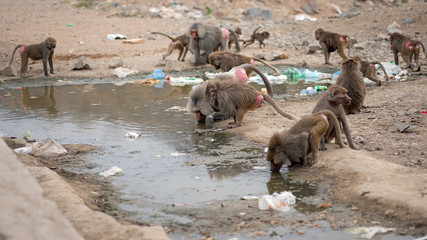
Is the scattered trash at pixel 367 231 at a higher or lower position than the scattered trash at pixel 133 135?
higher

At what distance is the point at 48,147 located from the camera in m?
6.39

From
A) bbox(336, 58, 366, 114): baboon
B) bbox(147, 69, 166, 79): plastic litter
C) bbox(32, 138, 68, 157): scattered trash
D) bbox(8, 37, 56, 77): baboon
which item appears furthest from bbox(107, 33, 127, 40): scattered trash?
bbox(32, 138, 68, 157): scattered trash

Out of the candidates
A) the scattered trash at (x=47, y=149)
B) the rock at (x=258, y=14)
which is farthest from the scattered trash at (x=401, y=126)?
the rock at (x=258, y=14)

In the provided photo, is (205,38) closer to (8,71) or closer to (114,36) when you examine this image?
(114,36)

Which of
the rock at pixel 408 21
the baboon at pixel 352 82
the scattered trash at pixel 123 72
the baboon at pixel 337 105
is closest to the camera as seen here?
the baboon at pixel 337 105

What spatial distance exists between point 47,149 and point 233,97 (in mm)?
2522

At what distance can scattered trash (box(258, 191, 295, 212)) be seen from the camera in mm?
4500

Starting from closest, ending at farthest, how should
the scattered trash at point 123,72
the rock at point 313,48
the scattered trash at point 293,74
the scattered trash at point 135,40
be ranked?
1. the scattered trash at point 293,74
2. the scattered trash at point 123,72
3. the rock at point 313,48
4. the scattered trash at point 135,40

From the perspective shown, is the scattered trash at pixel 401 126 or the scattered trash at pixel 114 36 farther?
the scattered trash at pixel 114 36

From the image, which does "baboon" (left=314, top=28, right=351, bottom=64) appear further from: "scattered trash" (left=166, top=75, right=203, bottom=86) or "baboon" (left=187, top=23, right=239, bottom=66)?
"scattered trash" (left=166, top=75, right=203, bottom=86)

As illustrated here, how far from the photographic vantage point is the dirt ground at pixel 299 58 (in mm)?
4656

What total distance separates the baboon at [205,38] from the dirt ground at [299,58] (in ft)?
1.56

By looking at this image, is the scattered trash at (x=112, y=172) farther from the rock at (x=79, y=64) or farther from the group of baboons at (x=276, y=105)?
the rock at (x=79, y=64)

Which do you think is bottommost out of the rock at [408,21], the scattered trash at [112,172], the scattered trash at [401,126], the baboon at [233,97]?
the scattered trash at [112,172]
